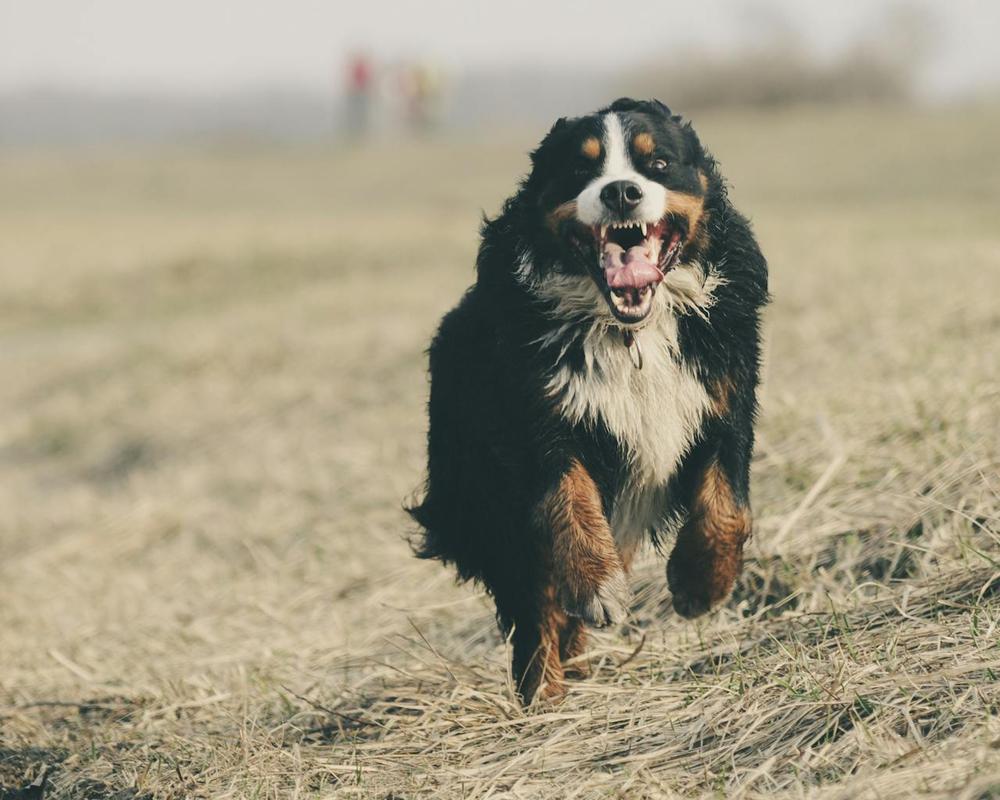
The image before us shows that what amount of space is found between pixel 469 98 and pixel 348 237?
13866 centimetres

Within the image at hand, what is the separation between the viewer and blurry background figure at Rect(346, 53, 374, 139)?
45.2 metres

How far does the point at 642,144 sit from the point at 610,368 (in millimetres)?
614

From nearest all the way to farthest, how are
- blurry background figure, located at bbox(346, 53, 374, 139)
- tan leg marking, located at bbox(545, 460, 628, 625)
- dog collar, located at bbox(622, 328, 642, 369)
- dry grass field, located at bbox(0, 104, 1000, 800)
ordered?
dry grass field, located at bbox(0, 104, 1000, 800) < tan leg marking, located at bbox(545, 460, 628, 625) < dog collar, located at bbox(622, 328, 642, 369) < blurry background figure, located at bbox(346, 53, 374, 139)

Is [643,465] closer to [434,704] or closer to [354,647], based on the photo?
[434,704]

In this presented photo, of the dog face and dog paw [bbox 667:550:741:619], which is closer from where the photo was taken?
the dog face

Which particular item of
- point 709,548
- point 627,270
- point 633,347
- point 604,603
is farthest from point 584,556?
point 627,270

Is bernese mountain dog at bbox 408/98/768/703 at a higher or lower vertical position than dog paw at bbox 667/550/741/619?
higher

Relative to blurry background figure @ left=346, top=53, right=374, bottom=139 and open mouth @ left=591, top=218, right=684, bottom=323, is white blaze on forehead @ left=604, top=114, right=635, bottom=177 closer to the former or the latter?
open mouth @ left=591, top=218, right=684, bottom=323

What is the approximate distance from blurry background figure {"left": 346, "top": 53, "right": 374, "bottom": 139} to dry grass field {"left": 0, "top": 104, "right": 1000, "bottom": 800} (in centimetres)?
3188

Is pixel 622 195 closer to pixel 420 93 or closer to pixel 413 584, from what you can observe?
pixel 413 584

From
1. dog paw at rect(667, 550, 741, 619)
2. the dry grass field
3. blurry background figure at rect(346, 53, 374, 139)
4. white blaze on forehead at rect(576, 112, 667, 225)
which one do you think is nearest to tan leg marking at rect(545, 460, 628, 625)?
dog paw at rect(667, 550, 741, 619)

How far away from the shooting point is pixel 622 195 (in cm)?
339

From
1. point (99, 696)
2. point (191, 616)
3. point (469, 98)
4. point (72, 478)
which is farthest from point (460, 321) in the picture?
point (469, 98)

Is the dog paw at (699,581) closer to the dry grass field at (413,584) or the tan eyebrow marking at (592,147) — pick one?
the dry grass field at (413,584)
